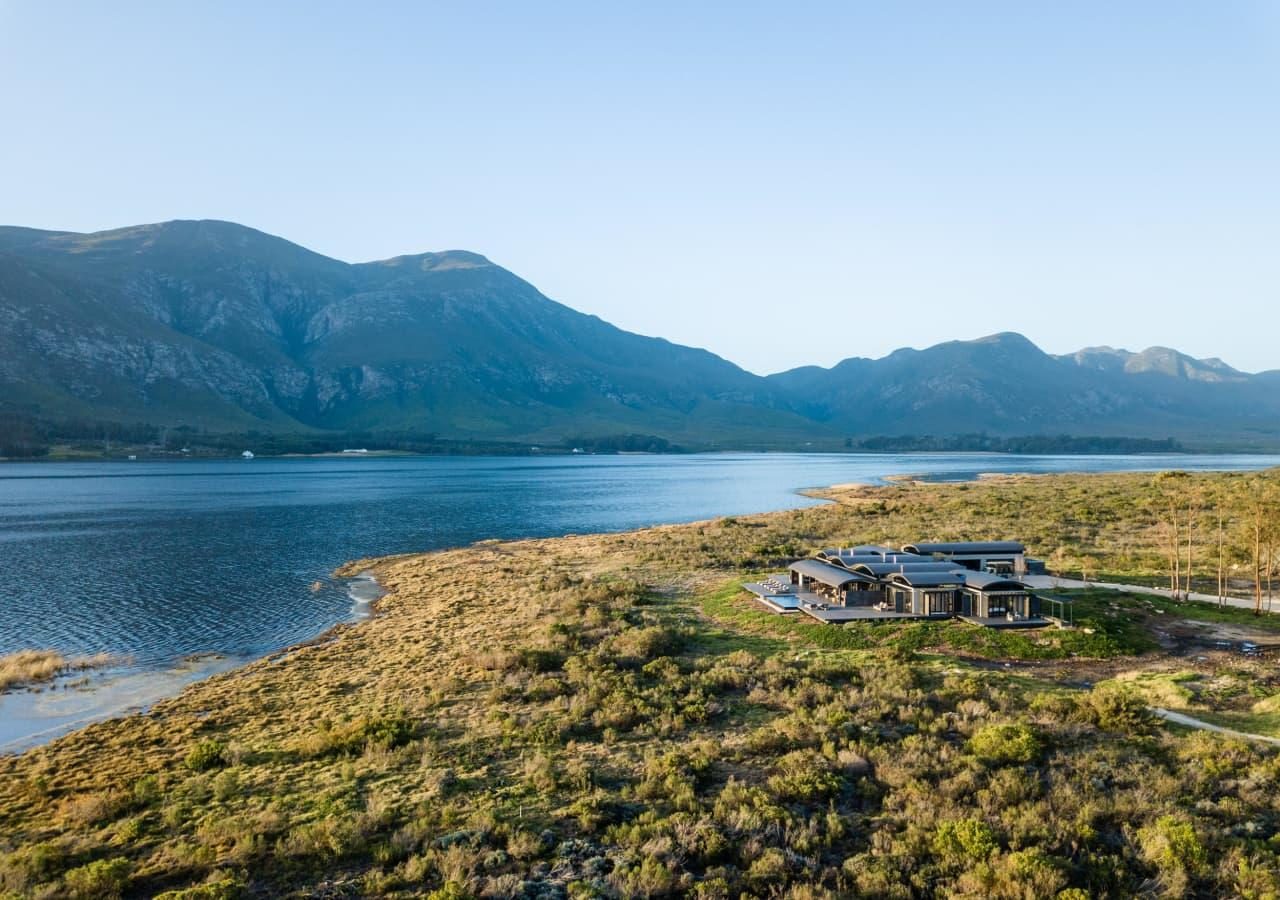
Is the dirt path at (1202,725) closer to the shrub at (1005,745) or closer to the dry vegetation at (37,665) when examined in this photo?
the shrub at (1005,745)

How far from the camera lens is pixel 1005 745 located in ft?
70.0

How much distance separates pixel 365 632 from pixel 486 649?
11.4m

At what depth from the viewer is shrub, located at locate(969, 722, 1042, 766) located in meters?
21.0

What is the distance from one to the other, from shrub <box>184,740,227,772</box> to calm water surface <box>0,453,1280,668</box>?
56.5ft

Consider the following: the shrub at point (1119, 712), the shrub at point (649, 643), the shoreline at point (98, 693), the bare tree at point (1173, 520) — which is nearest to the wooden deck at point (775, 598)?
the shrub at point (649, 643)

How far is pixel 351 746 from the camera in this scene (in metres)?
23.8

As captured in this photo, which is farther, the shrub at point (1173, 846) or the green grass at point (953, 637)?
the green grass at point (953, 637)

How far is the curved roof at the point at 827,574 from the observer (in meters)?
40.2

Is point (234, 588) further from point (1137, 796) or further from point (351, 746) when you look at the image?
point (1137, 796)

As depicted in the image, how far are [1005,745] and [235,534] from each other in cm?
8983

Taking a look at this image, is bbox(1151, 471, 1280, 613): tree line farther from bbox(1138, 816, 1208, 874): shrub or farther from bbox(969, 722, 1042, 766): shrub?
bbox(1138, 816, 1208, 874): shrub

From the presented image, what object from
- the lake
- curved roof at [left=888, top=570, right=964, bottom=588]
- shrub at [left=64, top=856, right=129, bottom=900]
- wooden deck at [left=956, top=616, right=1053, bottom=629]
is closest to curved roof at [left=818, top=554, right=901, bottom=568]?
curved roof at [left=888, top=570, right=964, bottom=588]

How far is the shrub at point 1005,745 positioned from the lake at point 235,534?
3583cm

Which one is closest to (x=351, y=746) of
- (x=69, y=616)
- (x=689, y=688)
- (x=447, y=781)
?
(x=447, y=781)
